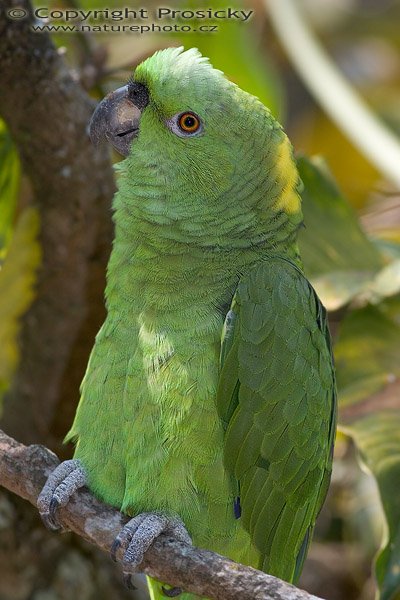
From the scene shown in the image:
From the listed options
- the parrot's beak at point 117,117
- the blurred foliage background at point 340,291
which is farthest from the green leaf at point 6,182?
the parrot's beak at point 117,117

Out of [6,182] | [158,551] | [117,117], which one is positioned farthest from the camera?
[6,182]

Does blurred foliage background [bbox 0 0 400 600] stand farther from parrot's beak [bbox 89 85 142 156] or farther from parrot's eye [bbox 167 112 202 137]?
parrot's eye [bbox 167 112 202 137]

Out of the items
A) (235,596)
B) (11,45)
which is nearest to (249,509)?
(235,596)

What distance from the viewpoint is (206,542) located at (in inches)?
64.0

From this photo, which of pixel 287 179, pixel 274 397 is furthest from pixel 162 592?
pixel 287 179

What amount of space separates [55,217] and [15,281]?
0.18m

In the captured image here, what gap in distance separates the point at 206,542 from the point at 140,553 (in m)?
0.20

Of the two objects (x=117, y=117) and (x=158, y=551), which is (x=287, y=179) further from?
(x=158, y=551)

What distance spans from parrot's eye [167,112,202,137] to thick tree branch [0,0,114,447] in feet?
1.27

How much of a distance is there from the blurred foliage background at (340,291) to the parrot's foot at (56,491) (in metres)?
0.55

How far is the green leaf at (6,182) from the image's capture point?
7.13ft

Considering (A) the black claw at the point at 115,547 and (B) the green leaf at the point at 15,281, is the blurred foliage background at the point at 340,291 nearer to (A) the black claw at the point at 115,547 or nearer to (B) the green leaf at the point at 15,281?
(B) the green leaf at the point at 15,281

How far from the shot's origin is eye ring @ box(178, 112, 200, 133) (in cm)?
162

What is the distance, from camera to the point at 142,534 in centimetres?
149
